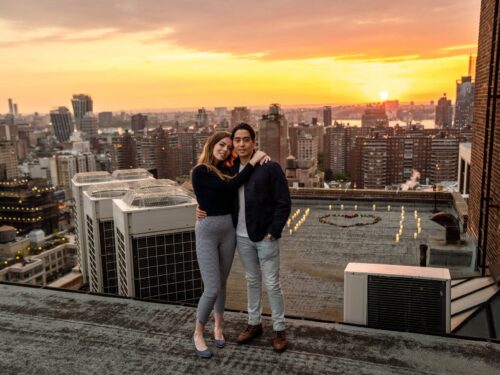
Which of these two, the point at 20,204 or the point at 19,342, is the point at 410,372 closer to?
the point at 19,342

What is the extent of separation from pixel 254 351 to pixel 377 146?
87.0 meters

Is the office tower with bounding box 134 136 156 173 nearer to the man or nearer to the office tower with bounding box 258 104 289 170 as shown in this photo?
the office tower with bounding box 258 104 289 170

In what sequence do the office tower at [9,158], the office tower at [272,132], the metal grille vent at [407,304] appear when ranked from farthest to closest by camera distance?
the office tower at [9,158], the office tower at [272,132], the metal grille vent at [407,304]

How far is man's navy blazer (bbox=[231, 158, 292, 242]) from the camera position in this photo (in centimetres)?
437

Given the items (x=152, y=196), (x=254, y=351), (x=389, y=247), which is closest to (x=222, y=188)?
(x=254, y=351)

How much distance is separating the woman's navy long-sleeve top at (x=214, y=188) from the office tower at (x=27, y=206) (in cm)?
8078

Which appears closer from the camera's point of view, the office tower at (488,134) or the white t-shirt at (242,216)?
the white t-shirt at (242,216)

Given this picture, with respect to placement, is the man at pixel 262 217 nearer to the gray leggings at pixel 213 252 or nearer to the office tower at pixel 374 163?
the gray leggings at pixel 213 252

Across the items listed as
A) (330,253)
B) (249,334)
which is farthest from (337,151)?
(249,334)

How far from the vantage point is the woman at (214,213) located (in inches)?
174

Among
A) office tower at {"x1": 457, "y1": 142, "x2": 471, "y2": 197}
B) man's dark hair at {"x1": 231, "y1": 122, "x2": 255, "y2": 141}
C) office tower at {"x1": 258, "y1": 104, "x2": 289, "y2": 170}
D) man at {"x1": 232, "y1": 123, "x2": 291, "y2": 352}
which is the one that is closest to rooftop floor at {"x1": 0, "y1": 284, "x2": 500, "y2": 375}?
man at {"x1": 232, "y1": 123, "x2": 291, "y2": 352}

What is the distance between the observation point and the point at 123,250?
1089cm

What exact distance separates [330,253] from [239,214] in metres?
11.0

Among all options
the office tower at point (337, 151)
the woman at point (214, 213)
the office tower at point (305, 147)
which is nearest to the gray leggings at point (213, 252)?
the woman at point (214, 213)
